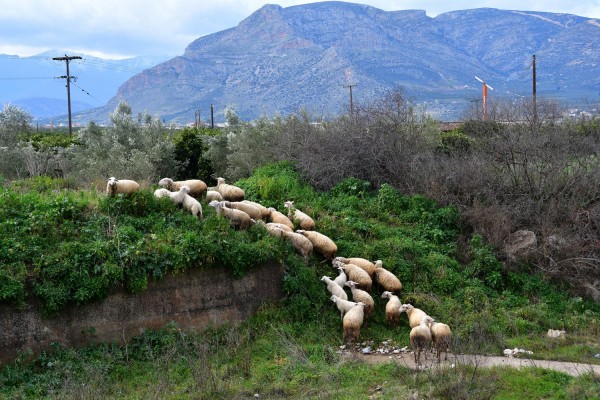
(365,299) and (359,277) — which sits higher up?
(359,277)

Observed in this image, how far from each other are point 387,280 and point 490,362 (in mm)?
3369

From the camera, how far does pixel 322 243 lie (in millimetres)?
14586

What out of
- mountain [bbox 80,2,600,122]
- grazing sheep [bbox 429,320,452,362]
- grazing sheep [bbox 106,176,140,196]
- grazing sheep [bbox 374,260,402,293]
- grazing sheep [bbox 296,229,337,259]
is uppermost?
mountain [bbox 80,2,600,122]

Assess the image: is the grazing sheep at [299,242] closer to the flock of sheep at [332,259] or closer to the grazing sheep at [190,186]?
the flock of sheep at [332,259]

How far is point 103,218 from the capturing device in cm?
1253

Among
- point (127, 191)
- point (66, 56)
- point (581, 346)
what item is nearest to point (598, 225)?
point (581, 346)

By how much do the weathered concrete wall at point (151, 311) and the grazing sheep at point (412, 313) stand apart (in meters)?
2.63

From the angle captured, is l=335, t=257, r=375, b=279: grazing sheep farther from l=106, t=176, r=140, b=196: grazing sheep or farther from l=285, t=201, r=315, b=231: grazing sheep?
l=106, t=176, r=140, b=196: grazing sheep

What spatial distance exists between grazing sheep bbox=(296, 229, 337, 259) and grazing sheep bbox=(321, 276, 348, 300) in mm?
1247

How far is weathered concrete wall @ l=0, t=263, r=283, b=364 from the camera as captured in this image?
10.5 meters

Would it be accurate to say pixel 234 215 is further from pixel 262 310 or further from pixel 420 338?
pixel 420 338

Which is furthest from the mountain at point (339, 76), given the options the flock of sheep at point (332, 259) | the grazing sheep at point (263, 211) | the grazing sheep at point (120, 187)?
the grazing sheep at point (120, 187)

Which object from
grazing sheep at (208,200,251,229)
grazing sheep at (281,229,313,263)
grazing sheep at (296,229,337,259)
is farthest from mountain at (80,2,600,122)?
grazing sheep at (208,200,251,229)

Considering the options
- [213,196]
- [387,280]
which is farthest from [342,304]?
[213,196]
